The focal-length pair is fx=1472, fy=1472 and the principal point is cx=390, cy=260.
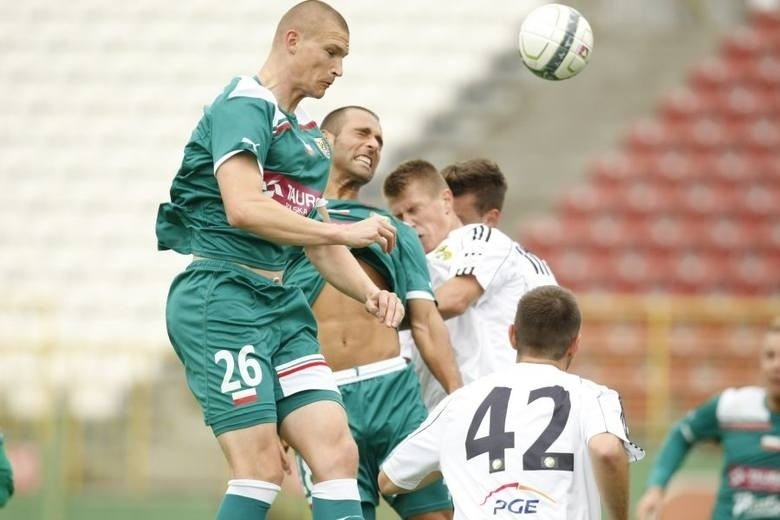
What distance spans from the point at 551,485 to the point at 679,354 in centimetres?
914

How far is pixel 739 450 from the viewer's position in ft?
27.2

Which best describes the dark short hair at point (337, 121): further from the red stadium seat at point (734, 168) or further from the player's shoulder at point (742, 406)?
the red stadium seat at point (734, 168)

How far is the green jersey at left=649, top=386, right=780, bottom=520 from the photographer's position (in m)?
8.14

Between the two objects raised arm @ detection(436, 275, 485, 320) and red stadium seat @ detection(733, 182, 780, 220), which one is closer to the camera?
raised arm @ detection(436, 275, 485, 320)

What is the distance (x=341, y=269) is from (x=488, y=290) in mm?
1373

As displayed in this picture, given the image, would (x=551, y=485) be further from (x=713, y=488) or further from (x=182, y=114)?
(x=182, y=114)

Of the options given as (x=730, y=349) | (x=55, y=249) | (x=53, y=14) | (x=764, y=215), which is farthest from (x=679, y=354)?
(x=53, y=14)

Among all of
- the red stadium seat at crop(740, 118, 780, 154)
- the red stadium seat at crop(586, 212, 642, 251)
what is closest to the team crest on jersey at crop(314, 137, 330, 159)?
the red stadium seat at crop(586, 212, 642, 251)

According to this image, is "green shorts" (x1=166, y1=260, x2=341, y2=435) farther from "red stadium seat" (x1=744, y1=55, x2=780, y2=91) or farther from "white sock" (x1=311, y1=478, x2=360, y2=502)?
"red stadium seat" (x1=744, y1=55, x2=780, y2=91)

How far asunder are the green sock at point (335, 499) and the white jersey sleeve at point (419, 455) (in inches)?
7.2

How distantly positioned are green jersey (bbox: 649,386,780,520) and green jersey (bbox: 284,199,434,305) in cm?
221

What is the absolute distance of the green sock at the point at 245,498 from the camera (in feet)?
17.2

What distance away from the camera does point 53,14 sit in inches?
786

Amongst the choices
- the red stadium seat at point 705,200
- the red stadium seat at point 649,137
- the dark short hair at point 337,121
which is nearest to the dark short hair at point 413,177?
the dark short hair at point 337,121
